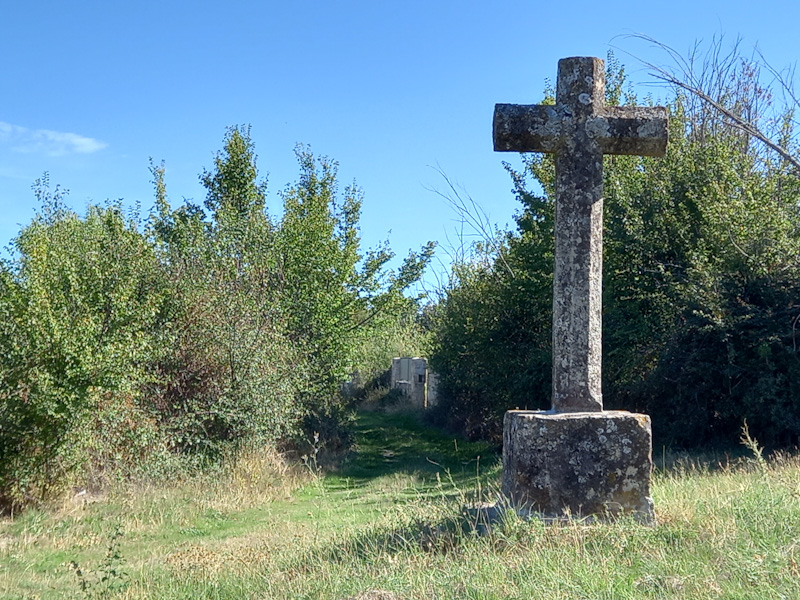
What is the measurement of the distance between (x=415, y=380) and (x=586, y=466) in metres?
24.4

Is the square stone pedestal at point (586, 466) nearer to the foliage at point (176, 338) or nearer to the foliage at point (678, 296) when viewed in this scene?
the foliage at point (678, 296)

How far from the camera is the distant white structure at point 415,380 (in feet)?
90.4

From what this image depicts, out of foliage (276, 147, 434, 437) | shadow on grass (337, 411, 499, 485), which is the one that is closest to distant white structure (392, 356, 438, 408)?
shadow on grass (337, 411, 499, 485)

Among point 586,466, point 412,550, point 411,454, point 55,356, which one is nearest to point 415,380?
point 411,454

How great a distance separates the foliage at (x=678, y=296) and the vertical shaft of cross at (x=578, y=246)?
12.8ft

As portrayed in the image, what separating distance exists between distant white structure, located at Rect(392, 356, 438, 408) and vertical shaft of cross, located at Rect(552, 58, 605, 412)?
1992 cm

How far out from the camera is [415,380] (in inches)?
1178

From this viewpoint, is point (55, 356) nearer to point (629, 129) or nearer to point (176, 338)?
point (176, 338)

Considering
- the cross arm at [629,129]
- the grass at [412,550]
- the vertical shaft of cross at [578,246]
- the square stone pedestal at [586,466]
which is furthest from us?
the cross arm at [629,129]

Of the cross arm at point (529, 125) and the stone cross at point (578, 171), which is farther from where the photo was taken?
the cross arm at point (529, 125)

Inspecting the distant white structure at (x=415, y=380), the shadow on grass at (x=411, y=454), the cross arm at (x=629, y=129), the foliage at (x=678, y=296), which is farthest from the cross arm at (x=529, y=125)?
the distant white structure at (x=415, y=380)

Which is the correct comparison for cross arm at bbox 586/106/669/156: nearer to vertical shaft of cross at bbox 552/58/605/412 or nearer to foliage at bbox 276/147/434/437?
vertical shaft of cross at bbox 552/58/605/412

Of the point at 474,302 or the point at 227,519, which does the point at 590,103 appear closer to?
the point at 227,519

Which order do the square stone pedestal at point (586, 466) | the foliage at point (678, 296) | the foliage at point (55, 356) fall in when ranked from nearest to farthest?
the square stone pedestal at point (586, 466), the foliage at point (55, 356), the foliage at point (678, 296)
